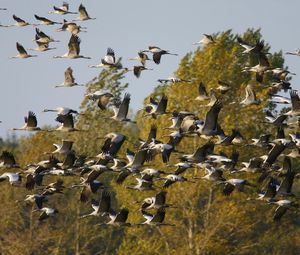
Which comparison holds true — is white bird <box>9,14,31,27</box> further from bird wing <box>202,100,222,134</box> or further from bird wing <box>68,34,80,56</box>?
bird wing <box>202,100,222,134</box>


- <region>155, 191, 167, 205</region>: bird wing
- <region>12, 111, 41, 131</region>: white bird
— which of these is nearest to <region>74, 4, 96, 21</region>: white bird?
<region>12, 111, 41, 131</region>: white bird

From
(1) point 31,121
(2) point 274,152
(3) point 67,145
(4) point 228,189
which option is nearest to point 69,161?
(3) point 67,145

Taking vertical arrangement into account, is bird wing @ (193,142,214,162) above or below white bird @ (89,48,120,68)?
below

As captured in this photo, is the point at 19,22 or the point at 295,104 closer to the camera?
the point at 295,104

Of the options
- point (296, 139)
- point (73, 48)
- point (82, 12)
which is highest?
point (82, 12)

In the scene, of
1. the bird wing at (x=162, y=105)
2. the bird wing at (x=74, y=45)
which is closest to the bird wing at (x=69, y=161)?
the bird wing at (x=162, y=105)

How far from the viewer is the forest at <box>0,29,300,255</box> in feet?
139

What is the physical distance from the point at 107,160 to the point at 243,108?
12474mm

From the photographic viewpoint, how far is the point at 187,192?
4303 centimetres

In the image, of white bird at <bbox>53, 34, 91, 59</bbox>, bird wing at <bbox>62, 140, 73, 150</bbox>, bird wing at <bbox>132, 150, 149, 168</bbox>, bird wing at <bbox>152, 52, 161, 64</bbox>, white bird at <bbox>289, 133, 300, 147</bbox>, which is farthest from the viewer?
white bird at <bbox>53, 34, 91, 59</bbox>

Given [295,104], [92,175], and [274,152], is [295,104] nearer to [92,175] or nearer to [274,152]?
[274,152]

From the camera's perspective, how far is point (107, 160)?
3453 centimetres

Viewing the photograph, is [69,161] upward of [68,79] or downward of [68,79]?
downward

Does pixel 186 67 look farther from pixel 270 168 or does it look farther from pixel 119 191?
pixel 270 168
